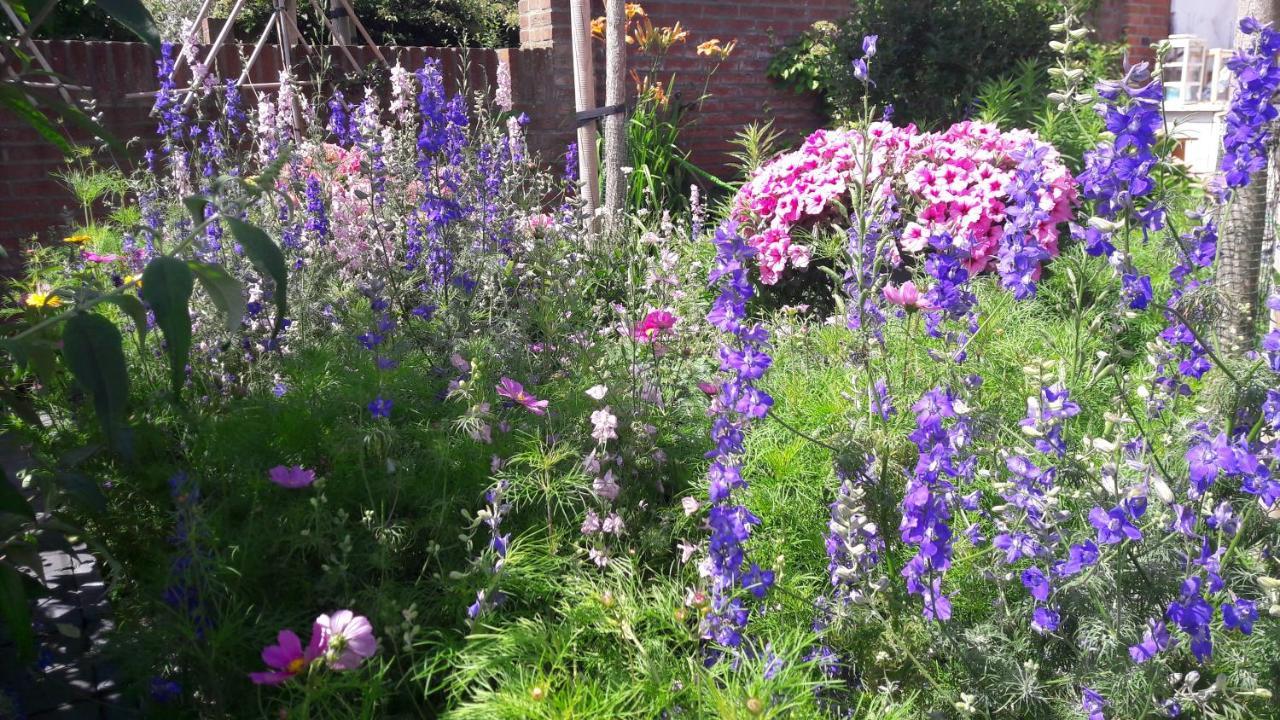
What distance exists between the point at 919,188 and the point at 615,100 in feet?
4.88

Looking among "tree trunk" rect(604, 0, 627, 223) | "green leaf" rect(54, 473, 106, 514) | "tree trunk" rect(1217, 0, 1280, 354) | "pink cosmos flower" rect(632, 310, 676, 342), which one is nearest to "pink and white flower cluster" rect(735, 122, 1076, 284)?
"tree trunk" rect(604, 0, 627, 223)

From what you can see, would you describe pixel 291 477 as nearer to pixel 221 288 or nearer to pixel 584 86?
pixel 221 288

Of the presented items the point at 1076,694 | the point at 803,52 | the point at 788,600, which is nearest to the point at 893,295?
the point at 788,600

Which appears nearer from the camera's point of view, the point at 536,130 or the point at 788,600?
the point at 788,600

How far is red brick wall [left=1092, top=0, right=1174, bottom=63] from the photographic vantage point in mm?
9242

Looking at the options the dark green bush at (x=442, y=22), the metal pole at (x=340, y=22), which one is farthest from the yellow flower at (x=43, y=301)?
the dark green bush at (x=442, y=22)

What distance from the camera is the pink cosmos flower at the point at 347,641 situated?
1523mm

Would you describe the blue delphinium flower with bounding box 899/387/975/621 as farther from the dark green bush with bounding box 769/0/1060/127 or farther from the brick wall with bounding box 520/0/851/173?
the brick wall with bounding box 520/0/851/173

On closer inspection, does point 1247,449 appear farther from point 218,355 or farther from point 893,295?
point 218,355

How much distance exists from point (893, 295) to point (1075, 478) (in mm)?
514

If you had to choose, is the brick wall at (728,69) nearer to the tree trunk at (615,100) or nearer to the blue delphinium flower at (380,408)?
the tree trunk at (615,100)

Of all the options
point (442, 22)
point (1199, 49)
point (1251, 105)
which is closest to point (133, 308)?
point (1251, 105)

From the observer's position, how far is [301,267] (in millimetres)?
2926

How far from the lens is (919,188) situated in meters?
3.96
